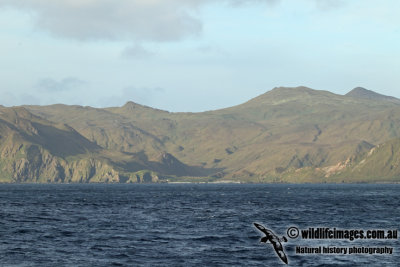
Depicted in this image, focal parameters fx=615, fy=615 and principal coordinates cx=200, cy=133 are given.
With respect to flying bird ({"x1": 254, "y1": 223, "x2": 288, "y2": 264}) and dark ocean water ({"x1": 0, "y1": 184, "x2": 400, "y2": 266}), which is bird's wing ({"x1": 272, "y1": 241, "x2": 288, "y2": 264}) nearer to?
flying bird ({"x1": 254, "y1": 223, "x2": 288, "y2": 264})

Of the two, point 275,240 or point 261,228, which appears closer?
point 275,240

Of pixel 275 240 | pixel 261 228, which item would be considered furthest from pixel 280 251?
pixel 261 228

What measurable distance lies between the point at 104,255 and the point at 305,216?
214ft

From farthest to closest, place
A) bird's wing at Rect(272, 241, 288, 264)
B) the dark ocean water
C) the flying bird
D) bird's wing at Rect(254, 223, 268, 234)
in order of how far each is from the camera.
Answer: bird's wing at Rect(254, 223, 268, 234) < the flying bird < the dark ocean water < bird's wing at Rect(272, 241, 288, 264)

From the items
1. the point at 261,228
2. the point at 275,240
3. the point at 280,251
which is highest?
the point at 261,228

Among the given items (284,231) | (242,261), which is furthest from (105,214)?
(242,261)

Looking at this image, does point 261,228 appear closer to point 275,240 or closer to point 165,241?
point 275,240

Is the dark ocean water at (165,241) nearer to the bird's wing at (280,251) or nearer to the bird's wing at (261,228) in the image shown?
the bird's wing at (280,251)

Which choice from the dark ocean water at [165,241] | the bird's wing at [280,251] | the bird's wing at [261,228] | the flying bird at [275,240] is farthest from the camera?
the bird's wing at [261,228]

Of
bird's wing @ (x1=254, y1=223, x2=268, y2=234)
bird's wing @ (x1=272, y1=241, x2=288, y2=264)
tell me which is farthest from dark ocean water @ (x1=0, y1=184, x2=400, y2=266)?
bird's wing @ (x1=254, y1=223, x2=268, y2=234)

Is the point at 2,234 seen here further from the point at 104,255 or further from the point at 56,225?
the point at 104,255

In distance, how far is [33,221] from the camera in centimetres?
12338

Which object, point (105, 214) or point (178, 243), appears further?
point (105, 214)

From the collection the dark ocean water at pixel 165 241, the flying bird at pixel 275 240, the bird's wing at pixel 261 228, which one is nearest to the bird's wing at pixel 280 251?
the flying bird at pixel 275 240
